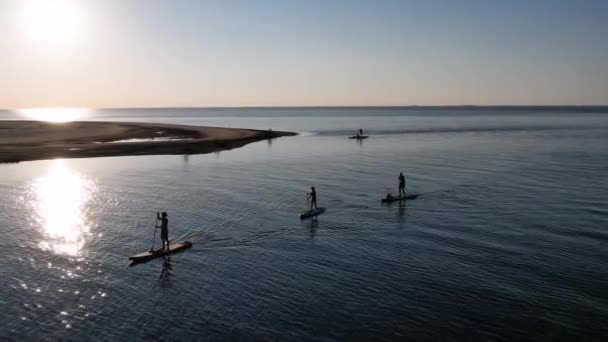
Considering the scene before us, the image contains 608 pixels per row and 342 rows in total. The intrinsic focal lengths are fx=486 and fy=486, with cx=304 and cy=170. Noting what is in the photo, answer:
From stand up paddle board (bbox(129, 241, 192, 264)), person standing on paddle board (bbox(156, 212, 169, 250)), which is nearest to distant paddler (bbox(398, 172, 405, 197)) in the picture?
stand up paddle board (bbox(129, 241, 192, 264))

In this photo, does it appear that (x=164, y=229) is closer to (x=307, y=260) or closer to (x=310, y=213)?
(x=307, y=260)

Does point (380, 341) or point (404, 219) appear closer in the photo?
point (380, 341)

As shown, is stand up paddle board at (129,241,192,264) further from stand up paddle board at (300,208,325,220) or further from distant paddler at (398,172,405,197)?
distant paddler at (398,172,405,197)

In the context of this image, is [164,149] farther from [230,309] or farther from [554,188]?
[230,309]

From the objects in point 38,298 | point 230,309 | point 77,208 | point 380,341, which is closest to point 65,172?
point 77,208

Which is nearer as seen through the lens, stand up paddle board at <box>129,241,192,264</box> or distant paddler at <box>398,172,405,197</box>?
stand up paddle board at <box>129,241,192,264</box>

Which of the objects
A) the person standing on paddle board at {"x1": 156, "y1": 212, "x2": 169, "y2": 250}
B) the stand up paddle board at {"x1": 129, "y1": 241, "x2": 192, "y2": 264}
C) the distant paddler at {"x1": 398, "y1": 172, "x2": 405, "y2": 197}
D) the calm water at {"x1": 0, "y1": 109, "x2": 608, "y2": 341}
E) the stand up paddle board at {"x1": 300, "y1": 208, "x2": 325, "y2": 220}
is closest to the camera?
the calm water at {"x1": 0, "y1": 109, "x2": 608, "y2": 341}
